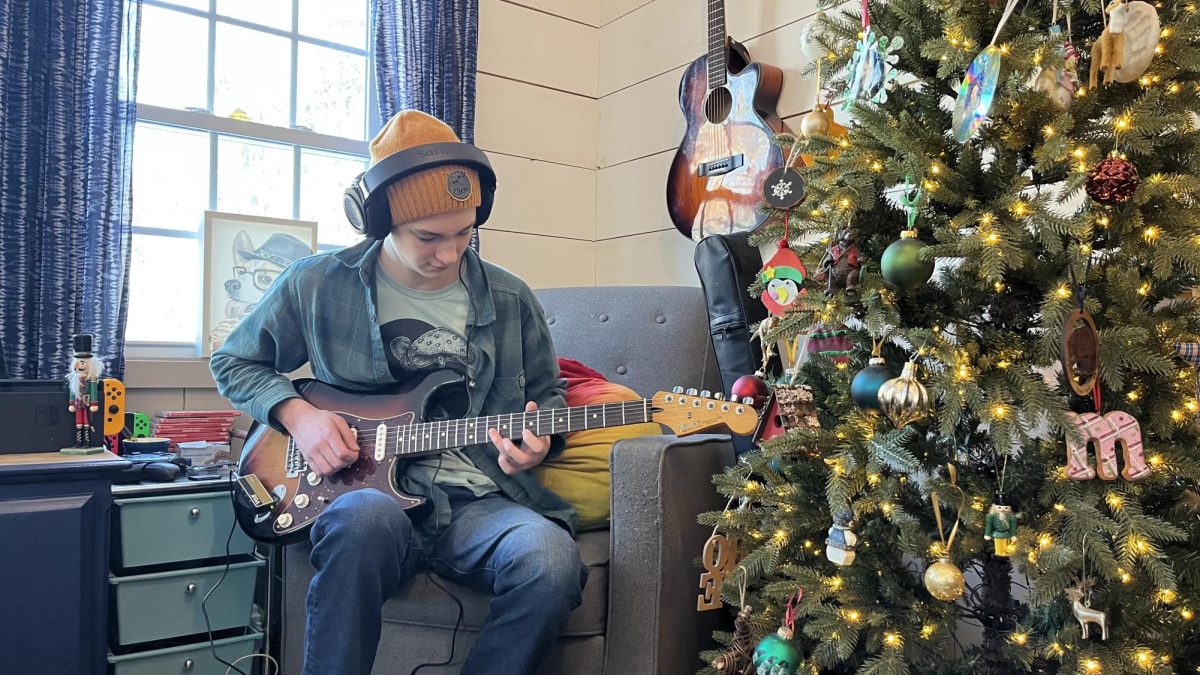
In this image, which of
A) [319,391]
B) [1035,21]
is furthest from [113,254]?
[1035,21]

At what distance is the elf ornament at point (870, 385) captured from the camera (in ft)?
3.76

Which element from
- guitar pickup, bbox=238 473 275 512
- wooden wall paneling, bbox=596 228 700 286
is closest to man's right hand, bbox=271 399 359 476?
guitar pickup, bbox=238 473 275 512

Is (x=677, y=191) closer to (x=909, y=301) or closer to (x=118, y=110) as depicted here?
(x=909, y=301)

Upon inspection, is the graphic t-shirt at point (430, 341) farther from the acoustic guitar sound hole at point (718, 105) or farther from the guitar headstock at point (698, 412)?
the acoustic guitar sound hole at point (718, 105)

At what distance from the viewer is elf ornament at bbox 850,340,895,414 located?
45.1 inches

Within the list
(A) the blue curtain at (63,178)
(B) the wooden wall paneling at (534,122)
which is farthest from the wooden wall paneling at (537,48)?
(A) the blue curtain at (63,178)

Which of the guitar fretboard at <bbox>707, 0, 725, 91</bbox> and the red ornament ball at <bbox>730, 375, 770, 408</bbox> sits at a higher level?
the guitar fretboard at <bbox>707, 0, 725, 91</bbox>

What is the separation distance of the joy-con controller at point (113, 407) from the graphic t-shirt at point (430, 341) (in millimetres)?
669

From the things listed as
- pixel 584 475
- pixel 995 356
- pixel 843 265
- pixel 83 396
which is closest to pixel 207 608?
pixel 83 396

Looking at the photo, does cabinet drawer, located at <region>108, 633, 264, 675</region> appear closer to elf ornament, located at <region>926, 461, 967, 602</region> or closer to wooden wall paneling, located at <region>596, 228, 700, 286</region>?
elf ornament, located at <region>926, 461, 967, 602</region>

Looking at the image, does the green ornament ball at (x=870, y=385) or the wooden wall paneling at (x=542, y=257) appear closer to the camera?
the green ornament ball at (x=870, y=385)

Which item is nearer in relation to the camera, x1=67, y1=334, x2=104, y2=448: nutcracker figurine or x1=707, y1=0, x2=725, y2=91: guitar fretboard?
x1=67, y1=334, x2=104, y2=448: nutcracker figurine

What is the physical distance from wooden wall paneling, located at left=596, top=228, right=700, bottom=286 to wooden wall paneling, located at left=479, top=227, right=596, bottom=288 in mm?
56

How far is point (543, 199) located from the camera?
2869 millimetres
